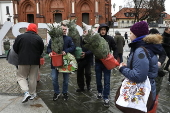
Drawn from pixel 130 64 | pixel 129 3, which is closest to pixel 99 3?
pixel 129 3

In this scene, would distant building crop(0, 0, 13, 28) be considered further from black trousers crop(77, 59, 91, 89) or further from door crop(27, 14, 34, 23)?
black trousers crop(77, 59, 91, 89)

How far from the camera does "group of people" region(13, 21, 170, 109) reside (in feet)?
7.71

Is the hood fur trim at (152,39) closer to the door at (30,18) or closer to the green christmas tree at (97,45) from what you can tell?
the green christmas tree at (97,45)

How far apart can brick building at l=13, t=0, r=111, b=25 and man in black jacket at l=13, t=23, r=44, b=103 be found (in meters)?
30.0

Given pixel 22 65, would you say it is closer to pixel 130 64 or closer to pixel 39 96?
pixel 39 96

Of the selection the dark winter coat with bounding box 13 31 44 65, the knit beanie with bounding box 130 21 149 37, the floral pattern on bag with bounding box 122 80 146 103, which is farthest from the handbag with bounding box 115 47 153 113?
the dark winter coat with bounding box 13 31 44 65

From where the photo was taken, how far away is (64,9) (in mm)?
35562

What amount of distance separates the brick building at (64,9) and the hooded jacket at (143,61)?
3209 centimetres

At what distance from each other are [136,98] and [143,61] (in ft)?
1.62

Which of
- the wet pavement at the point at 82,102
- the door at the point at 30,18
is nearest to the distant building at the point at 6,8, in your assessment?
the door at the point at 30,18

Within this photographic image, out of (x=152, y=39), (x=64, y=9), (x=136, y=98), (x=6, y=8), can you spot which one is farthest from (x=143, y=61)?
(x=6, y=8)

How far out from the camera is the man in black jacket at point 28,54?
13.8 feet

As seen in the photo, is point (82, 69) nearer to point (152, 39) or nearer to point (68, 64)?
point (68, 64)

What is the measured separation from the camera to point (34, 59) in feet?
14.0
